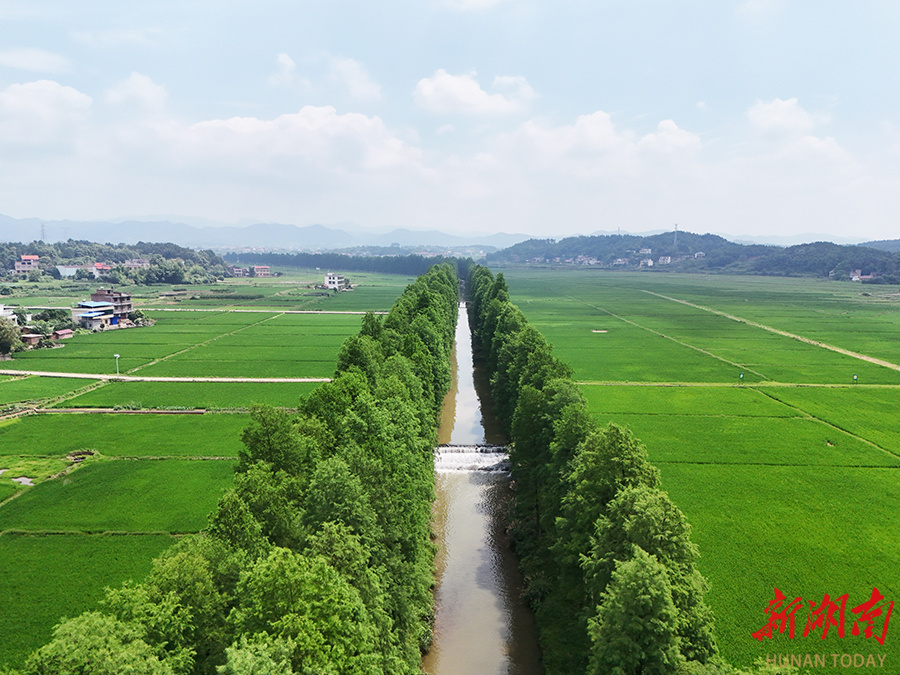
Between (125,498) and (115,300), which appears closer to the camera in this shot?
(125,498)

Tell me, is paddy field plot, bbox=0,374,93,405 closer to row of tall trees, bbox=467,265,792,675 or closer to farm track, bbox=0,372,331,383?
farm track, bbox=0,372,331,383

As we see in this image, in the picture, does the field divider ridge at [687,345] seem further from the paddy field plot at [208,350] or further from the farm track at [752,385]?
the paddy field plot at [208,350]

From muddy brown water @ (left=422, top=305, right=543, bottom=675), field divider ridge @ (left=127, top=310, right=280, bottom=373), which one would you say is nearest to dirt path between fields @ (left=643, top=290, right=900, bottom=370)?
muddy brown water @ (left=422, top=305, right=543, bottom=675)

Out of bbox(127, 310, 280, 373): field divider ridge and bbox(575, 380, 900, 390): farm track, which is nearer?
bbox(575, 380, 900, 390): farm track

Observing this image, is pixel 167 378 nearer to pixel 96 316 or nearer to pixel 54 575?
pixel 54 575

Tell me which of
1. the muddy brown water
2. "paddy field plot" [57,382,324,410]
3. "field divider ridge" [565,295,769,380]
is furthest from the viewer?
"field divider ridge" [565,295,769,380]

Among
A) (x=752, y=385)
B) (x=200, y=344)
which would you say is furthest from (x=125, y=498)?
(x=752, y=385)
